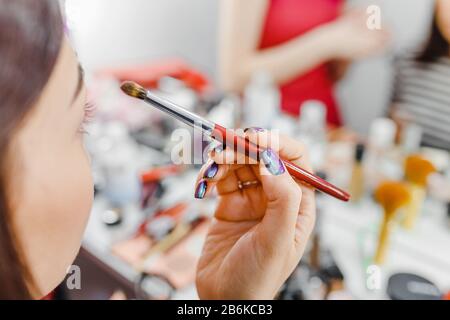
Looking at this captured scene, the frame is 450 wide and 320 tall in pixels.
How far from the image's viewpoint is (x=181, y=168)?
0.95 metres

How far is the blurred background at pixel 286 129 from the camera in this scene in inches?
27.1

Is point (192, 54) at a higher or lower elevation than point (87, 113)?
lower

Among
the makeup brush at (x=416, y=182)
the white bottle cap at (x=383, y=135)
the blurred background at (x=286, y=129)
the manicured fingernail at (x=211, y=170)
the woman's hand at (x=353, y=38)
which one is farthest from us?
the woman's hand at (x=353, y=38)

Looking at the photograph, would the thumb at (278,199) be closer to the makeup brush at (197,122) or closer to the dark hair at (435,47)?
the makeup brush at (197,122)

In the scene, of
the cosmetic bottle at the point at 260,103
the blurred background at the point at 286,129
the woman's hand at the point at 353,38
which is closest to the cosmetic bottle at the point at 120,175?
the blurred background at the point at 286,129

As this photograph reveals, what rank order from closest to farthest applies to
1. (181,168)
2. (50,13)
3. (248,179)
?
1. (50,13)
2. (248,179)
3. (181,168)

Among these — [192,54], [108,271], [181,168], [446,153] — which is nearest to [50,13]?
[108,271]

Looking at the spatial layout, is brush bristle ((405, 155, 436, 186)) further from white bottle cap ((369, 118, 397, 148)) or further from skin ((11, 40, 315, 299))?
skin ((11, 40, 315, 299))

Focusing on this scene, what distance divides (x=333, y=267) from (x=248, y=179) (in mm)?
286

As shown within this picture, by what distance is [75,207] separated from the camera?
41 cm

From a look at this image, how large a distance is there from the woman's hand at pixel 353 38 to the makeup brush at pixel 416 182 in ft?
1.49

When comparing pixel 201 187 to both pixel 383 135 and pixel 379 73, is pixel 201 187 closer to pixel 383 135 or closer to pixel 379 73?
pixel 383 135

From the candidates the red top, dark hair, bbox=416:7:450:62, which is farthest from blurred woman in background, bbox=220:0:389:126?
dark hair, bbox=416:7:450:62

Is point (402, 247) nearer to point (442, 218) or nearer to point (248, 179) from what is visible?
point (442, 218)
